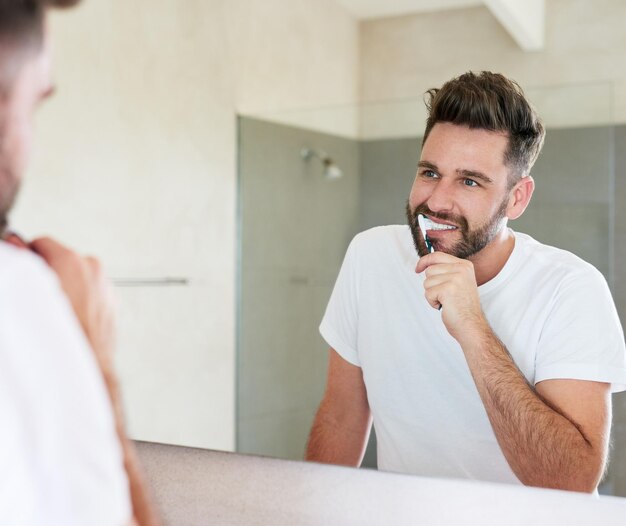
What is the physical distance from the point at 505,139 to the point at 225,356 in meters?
0.50

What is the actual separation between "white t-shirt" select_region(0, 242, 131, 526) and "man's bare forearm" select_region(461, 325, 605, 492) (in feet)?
1.88

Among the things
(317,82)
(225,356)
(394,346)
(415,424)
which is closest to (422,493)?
(415,424)

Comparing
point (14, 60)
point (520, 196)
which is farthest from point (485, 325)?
point (14, 60)

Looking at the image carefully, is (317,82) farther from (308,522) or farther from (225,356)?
(308,522)

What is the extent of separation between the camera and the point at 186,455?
115 cm

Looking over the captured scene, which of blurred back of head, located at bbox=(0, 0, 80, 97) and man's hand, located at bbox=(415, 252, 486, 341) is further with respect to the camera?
man's hand, located at bbox=(415, 252, 486, 341)

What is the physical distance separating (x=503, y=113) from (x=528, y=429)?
37cm

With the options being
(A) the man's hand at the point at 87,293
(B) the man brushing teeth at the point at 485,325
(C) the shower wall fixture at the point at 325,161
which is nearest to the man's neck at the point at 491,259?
(B) the man brushing teeth at the point at 485,325

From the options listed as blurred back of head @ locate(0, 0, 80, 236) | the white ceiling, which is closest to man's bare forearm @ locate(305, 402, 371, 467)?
the white ceiling

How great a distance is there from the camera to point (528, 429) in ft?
2.97

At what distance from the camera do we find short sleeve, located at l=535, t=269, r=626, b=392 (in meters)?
0.88

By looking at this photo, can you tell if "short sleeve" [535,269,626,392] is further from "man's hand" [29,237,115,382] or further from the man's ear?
"man's hand" [29,237,115,382]

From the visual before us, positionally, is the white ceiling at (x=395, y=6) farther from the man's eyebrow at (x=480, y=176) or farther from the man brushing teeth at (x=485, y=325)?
the man's eyebrow at (x=480, y=176)

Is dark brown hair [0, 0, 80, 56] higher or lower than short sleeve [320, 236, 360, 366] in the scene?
higher
